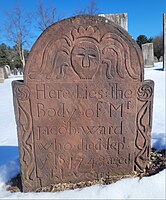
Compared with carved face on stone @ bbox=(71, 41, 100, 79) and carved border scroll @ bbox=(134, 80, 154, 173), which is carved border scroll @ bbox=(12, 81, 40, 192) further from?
carved border scroll @ bbox=(134, 80, 154, 173)

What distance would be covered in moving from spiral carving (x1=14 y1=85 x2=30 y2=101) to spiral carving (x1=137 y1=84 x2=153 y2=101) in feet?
3.42

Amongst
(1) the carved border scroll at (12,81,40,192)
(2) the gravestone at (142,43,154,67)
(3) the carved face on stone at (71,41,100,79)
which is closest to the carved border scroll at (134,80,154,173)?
(3) the carved face on stone at (71,41,100,79)

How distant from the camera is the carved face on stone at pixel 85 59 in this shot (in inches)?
69.6

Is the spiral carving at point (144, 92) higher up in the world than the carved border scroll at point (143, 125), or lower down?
higher up

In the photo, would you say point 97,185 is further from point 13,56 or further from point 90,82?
point 13,56

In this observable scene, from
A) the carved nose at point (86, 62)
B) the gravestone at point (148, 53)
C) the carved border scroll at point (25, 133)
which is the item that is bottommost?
the carved border scroll at point (25, 133)

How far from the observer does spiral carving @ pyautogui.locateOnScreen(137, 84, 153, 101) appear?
187 cm

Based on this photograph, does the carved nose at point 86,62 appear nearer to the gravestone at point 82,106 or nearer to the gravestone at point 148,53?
the gravestone at point 82,106

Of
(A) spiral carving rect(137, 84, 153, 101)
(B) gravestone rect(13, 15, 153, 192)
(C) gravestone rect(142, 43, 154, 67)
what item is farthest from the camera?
(C) gravestone rect(142, 43, 154, 67)

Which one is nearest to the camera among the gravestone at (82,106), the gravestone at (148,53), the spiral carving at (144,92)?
the gravestone at (82,106)

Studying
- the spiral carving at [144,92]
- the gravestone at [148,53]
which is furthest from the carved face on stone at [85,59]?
the gravestone at [148,53]

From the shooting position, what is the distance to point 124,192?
1.76m

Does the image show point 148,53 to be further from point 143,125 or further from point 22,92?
point 22,92

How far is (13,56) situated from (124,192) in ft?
120
